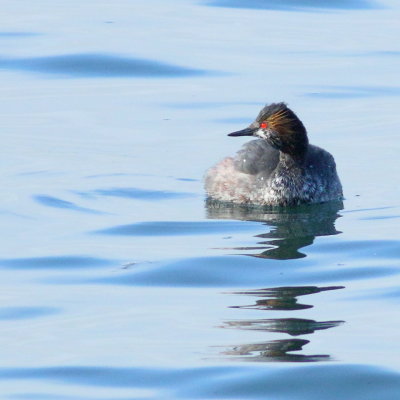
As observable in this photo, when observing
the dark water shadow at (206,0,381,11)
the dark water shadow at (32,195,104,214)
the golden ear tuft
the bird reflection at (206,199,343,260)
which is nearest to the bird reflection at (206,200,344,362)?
the bird reflection at (206,199,343,260)

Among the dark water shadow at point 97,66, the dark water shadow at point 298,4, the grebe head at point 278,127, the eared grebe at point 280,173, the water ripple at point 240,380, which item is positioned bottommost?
the water ripple at point 240,380

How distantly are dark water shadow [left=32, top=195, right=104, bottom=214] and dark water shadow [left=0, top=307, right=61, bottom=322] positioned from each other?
10.2 ft

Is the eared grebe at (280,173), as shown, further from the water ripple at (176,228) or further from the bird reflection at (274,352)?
the bird reflection at (274,352)

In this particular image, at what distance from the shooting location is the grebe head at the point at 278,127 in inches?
503

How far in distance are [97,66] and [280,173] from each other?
659cm

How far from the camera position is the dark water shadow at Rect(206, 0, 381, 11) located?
23.6 m

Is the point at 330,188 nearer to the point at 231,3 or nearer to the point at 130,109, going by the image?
the point at 130,109

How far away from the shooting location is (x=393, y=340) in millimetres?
8172

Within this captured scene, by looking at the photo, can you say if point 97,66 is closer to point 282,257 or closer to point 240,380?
point 282,257

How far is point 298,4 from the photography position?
78.5 feet

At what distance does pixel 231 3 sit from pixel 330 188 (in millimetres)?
11455

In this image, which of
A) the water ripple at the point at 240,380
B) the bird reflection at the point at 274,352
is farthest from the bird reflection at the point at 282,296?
the water ripple at the point at 240,380

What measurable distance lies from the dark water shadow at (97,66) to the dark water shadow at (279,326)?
9602 mm

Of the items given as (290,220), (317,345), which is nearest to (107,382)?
(317,345)
